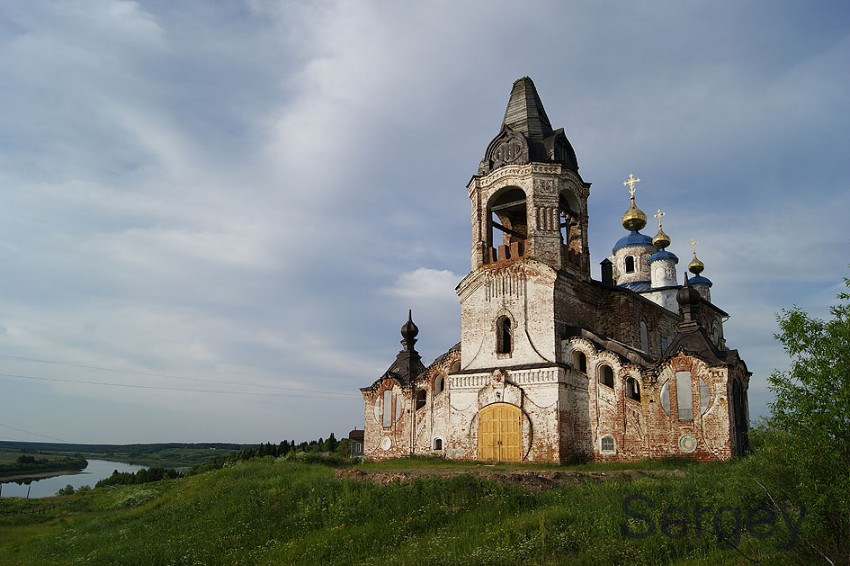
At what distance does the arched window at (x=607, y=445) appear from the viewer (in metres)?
22.1

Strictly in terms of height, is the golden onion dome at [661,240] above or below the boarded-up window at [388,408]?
above

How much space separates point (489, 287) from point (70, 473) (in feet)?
300

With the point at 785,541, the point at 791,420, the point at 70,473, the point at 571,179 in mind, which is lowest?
the point at 70,473

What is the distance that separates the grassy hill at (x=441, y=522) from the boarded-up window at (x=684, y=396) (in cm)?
215

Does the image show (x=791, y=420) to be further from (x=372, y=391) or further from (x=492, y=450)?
(x=372, y=391)

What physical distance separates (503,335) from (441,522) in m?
12.0

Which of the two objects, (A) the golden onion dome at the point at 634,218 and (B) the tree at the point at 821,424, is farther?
(A) the golden onion dome at the point at 634,218

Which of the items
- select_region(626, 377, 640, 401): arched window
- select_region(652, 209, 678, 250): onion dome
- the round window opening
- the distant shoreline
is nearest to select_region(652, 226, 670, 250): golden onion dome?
select_region(652, 209, 678, 250): onion dome

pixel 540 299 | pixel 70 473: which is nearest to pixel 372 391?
pixel 540 299

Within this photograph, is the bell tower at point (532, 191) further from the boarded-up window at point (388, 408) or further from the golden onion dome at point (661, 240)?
the golden onion dome at point (661, 240)

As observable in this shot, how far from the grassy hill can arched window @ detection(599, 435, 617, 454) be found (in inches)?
63.0

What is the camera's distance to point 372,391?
28.9 m

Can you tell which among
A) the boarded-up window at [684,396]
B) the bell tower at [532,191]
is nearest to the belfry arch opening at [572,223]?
the bell tower at [532,191]

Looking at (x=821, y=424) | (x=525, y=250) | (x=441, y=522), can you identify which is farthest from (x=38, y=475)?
(x=821, y=424)
